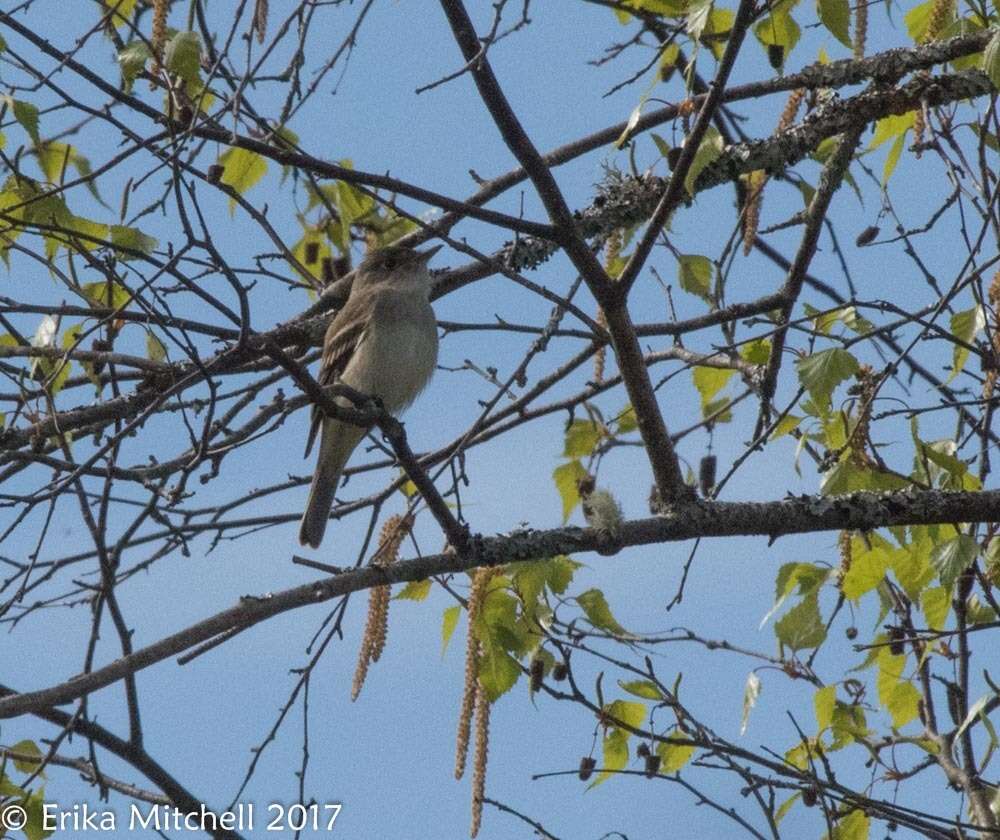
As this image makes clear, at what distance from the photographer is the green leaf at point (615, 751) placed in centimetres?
483

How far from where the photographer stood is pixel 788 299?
555 cm

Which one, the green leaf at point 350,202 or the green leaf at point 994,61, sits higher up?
the green leaf at point 350,202

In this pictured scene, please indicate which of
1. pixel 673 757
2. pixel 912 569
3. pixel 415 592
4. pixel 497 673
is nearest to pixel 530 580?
pixel 497 673

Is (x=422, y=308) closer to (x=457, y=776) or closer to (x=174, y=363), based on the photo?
(x=174, y=363)

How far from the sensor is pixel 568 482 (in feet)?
19.8

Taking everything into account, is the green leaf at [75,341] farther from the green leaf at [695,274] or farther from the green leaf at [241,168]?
the green leaf at [695,274]

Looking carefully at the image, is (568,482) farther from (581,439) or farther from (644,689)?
(644,689)

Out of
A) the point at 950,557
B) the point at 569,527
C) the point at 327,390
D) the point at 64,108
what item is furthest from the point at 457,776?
the point at 64,108

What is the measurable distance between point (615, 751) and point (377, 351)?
251 cm

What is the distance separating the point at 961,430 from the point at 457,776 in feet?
7.05

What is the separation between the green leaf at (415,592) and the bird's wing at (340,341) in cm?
142

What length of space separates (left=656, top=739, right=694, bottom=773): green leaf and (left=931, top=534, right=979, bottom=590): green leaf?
111 cm

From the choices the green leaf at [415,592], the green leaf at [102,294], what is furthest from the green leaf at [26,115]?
the green leaf at [415,592]

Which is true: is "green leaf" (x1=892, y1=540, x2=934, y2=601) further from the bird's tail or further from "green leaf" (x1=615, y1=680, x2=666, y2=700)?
the bird's tail
